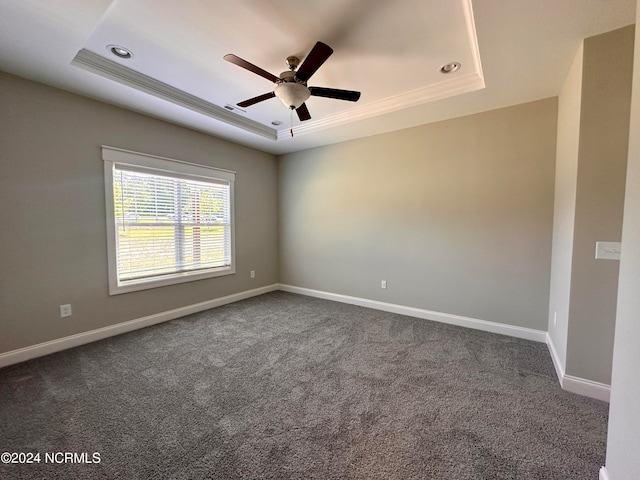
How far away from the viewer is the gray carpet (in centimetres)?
143

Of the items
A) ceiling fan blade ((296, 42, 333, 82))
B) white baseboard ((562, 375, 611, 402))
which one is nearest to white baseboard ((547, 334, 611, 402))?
white baseboard ((562, 375, 611, 402))

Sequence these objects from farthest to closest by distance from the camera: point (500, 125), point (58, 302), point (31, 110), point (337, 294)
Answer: point (337, 294) → point (500, 125) → point (58, 302) → point (31, 110)

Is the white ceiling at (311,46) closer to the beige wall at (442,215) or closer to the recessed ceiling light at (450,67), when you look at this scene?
the recessed ceiling light at (450,67)

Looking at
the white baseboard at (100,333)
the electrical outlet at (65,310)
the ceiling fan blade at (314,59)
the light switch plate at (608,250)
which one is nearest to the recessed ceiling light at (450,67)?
the ceiling fan blade at (314,59)

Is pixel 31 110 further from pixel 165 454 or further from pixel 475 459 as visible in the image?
pixel 475 459

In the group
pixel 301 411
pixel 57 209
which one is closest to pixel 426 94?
pixel 301 411

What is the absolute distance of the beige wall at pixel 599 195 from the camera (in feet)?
5.95

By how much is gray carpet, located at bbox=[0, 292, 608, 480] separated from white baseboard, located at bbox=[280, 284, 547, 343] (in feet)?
0.40

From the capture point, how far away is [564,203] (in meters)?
2.34

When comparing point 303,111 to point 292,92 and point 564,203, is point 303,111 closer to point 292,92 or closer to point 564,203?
point 292,92

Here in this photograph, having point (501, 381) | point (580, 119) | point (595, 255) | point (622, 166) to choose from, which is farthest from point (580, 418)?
point (580, 119)

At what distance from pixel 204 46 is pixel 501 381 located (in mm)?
3728


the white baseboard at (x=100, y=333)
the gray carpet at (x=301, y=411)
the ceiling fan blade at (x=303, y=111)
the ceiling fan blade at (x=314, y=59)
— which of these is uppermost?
the ceiling fan blade at (x=314, y=59)

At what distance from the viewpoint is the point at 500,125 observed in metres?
3.00
